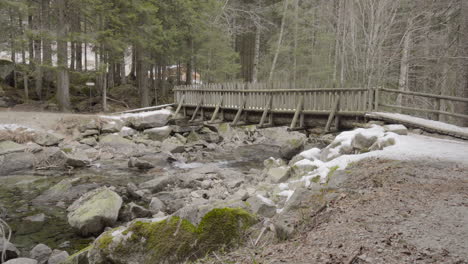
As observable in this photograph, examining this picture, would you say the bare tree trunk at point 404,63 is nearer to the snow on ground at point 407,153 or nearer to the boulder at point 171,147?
the snow on ground at point 407,153

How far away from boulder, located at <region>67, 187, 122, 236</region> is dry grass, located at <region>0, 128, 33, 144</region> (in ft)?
24.2

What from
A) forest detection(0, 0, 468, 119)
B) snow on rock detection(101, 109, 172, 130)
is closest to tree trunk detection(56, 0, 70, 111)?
forest detection(0, 0, 468, 119)

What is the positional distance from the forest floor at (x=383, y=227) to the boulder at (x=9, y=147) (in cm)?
1109

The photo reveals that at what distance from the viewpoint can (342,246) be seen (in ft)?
9.30

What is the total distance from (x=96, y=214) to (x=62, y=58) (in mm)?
12696

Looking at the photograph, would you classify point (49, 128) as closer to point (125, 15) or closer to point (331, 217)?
point (125, 15)

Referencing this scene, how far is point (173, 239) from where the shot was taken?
12.0 feet

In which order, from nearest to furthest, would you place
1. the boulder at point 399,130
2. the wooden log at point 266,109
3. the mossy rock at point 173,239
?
1. the mossy rock at point 173,239
2. the boulder at point 399,130
3. the wooden log at point 266,109

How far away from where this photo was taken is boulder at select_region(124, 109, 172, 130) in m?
16.3

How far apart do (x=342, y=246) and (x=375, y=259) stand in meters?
0.34

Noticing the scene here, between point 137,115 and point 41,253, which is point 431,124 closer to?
point 41,253

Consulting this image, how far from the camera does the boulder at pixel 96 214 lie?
243 inches

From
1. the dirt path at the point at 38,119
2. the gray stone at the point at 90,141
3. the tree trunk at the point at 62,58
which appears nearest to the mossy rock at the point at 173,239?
the gray stone at the point at 90,141

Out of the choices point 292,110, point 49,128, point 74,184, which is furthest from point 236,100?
point 49,128
